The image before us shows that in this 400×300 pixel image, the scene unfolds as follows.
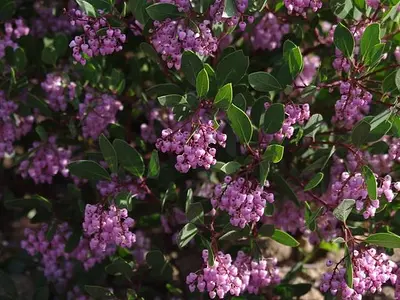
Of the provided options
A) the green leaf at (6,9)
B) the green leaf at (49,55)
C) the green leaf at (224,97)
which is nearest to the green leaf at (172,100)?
the green leaf at (224,97)

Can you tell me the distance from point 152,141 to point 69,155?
36cm

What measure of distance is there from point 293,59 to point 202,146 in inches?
20.3

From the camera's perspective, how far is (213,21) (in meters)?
2.58

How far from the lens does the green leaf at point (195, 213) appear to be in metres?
2.65

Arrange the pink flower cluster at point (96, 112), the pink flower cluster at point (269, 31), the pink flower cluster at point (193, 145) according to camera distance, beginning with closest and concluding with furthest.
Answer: the pink flower cluster at point (193, 145) < the pink flower cluster at point (96, 112) < the pink flower cluster at point (269, 31)

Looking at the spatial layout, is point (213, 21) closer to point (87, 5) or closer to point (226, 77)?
point (226, 77)

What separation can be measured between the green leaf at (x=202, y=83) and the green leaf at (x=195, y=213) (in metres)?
0.41

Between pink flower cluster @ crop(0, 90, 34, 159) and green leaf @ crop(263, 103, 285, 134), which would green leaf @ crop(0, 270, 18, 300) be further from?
green leaf @ crop(263, 103, 285, 134)

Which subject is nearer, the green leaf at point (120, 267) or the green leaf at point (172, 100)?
the green leaf at point (172, 100)

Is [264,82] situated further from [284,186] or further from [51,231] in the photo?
[51,231]

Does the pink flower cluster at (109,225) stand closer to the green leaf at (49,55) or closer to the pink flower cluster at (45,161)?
the pink flower cluster at (45,161)

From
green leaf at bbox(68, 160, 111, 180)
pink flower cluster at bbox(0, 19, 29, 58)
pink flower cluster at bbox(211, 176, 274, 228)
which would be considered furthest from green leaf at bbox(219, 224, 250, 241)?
pink flower cluster at bbox(0, 19, 29, 58)

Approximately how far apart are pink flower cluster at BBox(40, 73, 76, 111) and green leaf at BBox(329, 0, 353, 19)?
1076mm

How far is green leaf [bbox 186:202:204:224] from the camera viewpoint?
265 cm
